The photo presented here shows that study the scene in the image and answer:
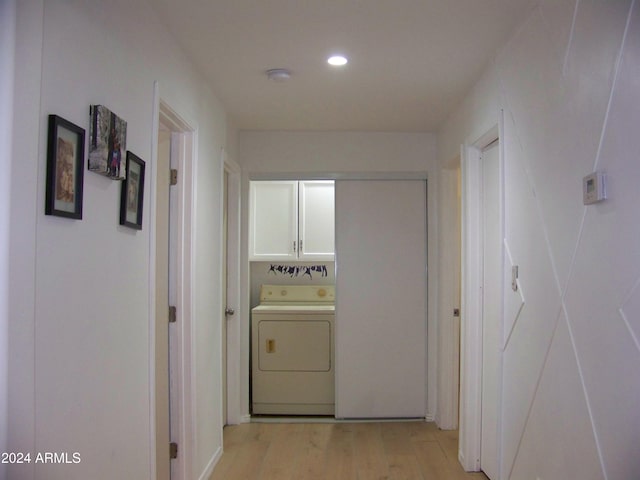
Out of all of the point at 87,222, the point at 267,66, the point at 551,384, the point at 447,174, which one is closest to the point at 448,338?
the point at 447,174

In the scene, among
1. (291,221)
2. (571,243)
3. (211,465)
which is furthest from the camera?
(291,221)

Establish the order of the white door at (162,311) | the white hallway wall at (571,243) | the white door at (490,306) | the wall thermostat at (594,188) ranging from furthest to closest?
1. the white door at (490,306)
2. the white door at (162,311)
3. the wall thermostat at (594,188)
4. the white hallway wall at (571,243)

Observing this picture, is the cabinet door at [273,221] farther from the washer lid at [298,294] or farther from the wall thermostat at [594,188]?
the wall thermostat at [594,188]

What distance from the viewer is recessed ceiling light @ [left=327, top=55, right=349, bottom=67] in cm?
268

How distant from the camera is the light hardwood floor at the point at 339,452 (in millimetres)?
3117

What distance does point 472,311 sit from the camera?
3160mm

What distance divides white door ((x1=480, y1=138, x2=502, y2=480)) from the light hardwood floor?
0.91 ft

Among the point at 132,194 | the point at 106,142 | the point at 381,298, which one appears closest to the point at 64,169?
the point at 106,142

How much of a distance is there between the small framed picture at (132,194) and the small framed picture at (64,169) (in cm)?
33

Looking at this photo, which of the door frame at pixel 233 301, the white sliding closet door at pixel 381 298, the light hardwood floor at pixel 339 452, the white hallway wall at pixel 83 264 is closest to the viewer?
the white hallway wall at pixel 83 264

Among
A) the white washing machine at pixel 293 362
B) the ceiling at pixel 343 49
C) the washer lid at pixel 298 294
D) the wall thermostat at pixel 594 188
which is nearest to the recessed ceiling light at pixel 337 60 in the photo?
the ceiling at pixel 343 49

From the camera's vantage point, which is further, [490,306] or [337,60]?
[490,306]

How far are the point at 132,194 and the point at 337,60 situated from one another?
1.39 metres

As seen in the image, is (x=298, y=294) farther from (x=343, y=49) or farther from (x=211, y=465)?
(x=343, y=49)
